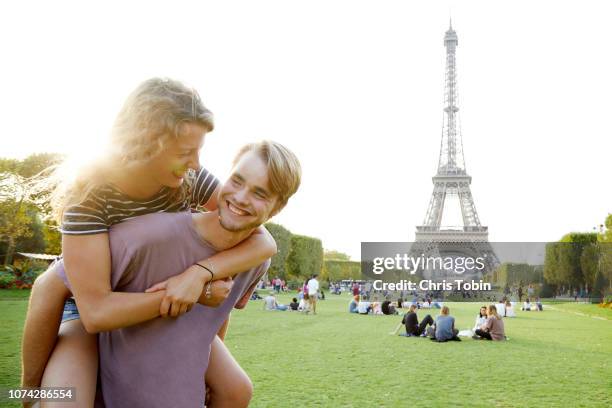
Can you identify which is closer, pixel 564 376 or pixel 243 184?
pixel 243 184

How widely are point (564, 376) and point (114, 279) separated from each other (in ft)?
31.1

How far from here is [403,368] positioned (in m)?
10.0

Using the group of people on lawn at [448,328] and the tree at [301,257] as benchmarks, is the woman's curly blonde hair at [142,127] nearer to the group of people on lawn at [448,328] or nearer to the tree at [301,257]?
the group of people on lawn at [448,328]

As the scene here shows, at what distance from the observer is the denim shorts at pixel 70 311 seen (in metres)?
2.08

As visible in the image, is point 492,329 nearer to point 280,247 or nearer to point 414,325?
point 414,325

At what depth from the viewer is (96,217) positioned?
6.27 feet

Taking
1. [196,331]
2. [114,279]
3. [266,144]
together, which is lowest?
[196,331]

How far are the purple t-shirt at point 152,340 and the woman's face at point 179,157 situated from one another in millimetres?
135

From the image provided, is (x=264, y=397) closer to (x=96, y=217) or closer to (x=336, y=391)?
(x=336, y=391)

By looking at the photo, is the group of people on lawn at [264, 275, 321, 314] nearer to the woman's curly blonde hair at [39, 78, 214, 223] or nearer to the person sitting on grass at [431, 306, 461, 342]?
the person sitting on grass at [431, 306, 461, 342]

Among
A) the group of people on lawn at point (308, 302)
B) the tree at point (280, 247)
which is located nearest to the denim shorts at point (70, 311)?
the group of people on lawn at point (308, 302)

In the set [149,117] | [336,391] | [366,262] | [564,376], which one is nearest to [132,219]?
[149,117]

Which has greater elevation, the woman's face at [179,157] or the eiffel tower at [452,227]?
the eiffel tower at [452,227]

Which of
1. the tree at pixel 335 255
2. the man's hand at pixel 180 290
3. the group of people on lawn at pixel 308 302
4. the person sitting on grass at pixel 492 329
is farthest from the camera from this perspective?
the tree at pixel 335 255
